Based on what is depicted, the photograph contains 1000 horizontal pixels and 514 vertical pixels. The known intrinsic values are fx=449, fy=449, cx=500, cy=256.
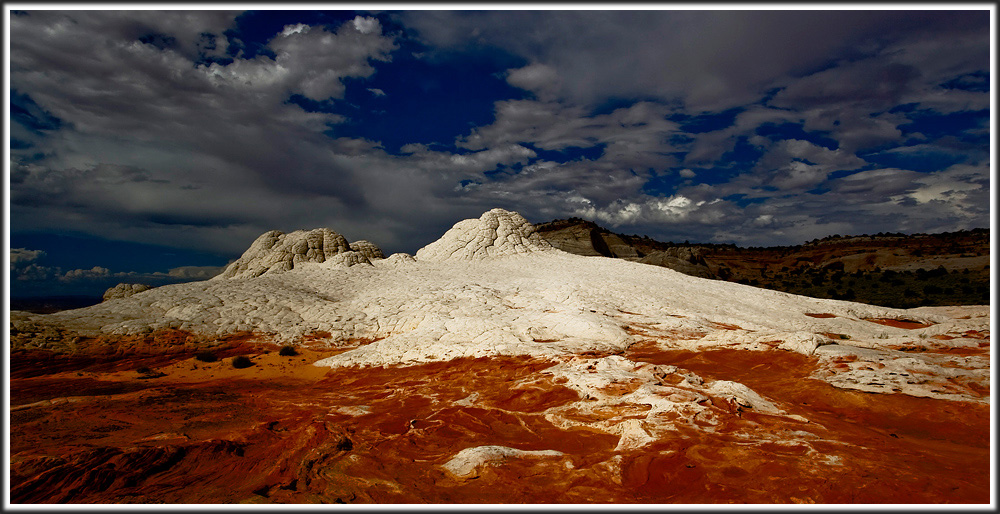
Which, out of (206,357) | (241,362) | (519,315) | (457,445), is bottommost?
(457,445)

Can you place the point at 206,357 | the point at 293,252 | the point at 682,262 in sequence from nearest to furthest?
1. the point at 206,357
2. the point at 293,252
3. the point at 682,262

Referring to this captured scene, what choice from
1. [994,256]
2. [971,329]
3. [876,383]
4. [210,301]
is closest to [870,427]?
[876,383]

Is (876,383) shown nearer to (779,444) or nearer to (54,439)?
(779,444)

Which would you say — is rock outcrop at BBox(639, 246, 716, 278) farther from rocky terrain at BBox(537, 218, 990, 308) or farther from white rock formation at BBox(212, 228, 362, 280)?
white rock formation at BBox(212, 228, 362, 280)

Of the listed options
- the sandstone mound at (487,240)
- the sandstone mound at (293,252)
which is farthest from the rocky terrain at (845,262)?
the sandstone mound at (293,252)

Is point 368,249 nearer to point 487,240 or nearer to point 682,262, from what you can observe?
point 487,240

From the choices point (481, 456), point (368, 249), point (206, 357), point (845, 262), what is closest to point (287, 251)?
point (368, 249)

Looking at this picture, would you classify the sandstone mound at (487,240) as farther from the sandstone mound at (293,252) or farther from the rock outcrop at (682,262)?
the rock outcrop at (682,262)
